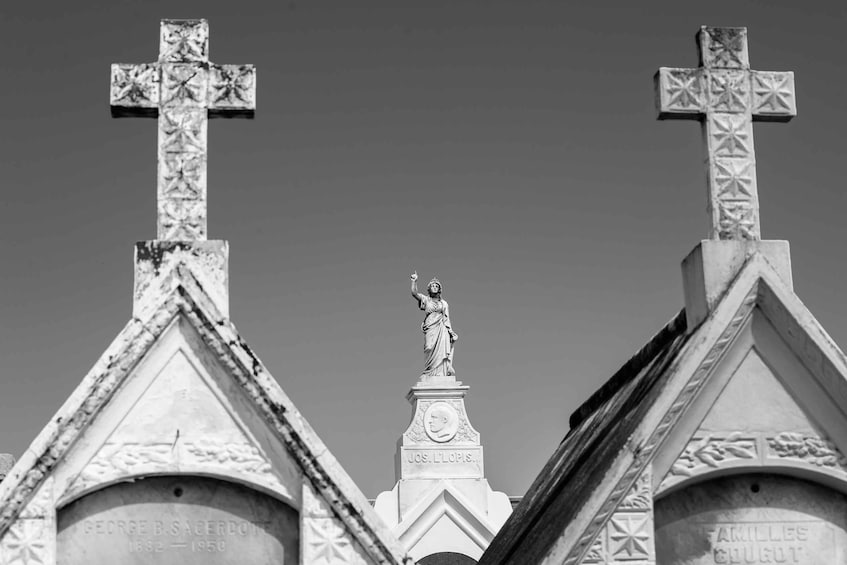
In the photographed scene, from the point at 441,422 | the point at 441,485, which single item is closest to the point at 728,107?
the point at 441,485

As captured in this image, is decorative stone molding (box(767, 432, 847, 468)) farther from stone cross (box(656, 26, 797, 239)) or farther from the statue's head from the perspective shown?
the statue's head

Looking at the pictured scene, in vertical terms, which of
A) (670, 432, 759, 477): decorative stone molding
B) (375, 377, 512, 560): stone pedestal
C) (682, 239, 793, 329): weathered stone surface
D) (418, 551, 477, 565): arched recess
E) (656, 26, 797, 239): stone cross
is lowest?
(670, 432, 759, 477): decorative stone molding

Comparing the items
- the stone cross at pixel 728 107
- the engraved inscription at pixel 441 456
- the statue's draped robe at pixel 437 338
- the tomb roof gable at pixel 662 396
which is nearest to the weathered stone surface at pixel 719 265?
the tomb roof gable at pixel 662 396

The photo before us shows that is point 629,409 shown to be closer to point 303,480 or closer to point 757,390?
point 757,390

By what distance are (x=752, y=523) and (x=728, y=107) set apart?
358 centimetres

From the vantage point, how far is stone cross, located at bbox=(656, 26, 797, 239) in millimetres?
13164

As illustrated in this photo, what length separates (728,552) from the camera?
1253cm

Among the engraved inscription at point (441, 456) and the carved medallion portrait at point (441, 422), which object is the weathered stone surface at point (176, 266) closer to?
the engraved inscription at point (441, 456)

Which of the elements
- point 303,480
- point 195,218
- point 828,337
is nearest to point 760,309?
point 828,337

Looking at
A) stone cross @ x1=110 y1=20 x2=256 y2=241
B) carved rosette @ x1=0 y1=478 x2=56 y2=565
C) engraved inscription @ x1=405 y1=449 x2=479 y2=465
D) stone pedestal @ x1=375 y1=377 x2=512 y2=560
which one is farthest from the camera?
engraved inscription @ x1=405 y1=449 x2=479 y2=465

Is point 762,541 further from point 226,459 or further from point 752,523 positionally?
point 226,459

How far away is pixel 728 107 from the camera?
44.4 ft

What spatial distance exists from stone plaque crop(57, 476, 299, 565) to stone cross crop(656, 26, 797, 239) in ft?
14.4

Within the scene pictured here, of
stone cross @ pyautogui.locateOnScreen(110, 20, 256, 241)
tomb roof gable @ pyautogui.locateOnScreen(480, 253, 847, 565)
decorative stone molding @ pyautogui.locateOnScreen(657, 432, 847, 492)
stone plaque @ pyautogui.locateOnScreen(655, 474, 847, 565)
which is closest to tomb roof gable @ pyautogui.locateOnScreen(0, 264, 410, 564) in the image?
stone cross @ pyautogui.locateOnScreen(110, 20, 256, 241)
